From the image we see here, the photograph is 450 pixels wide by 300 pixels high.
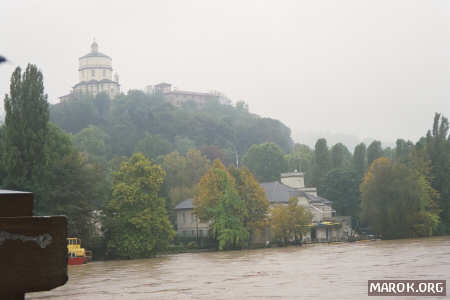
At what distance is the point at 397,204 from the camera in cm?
6681

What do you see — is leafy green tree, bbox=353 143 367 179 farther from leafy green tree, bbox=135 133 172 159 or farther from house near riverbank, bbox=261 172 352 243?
leafy green tree, bbox=135 133 172 159

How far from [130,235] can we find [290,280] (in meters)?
28.7

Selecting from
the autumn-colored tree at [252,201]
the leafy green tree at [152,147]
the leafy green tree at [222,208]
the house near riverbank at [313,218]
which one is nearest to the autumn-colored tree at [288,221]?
the autumn-colored tree at [252,201]

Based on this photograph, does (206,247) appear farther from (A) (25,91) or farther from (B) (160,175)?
(A) (25,91)

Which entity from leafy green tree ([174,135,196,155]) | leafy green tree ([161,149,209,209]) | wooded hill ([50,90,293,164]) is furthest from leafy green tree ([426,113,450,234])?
leafy green tree ([174,135,196,155])

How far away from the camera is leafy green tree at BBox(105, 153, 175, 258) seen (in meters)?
52.0

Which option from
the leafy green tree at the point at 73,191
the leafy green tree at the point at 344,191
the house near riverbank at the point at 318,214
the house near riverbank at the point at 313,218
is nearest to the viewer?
the leafy green tree at the point at 73,191

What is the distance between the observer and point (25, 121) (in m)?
48.5

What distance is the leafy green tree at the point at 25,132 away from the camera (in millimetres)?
47281

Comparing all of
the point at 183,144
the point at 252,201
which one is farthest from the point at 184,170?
the point at 183,144

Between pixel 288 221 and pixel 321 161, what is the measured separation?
34140mm

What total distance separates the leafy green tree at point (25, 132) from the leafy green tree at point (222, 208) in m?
19.5

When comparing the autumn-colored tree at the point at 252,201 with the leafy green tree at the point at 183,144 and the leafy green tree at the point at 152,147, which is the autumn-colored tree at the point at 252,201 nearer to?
the leafy green tree at the point at 152,147

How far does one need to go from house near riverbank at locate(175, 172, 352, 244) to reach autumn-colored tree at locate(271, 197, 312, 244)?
532cm
